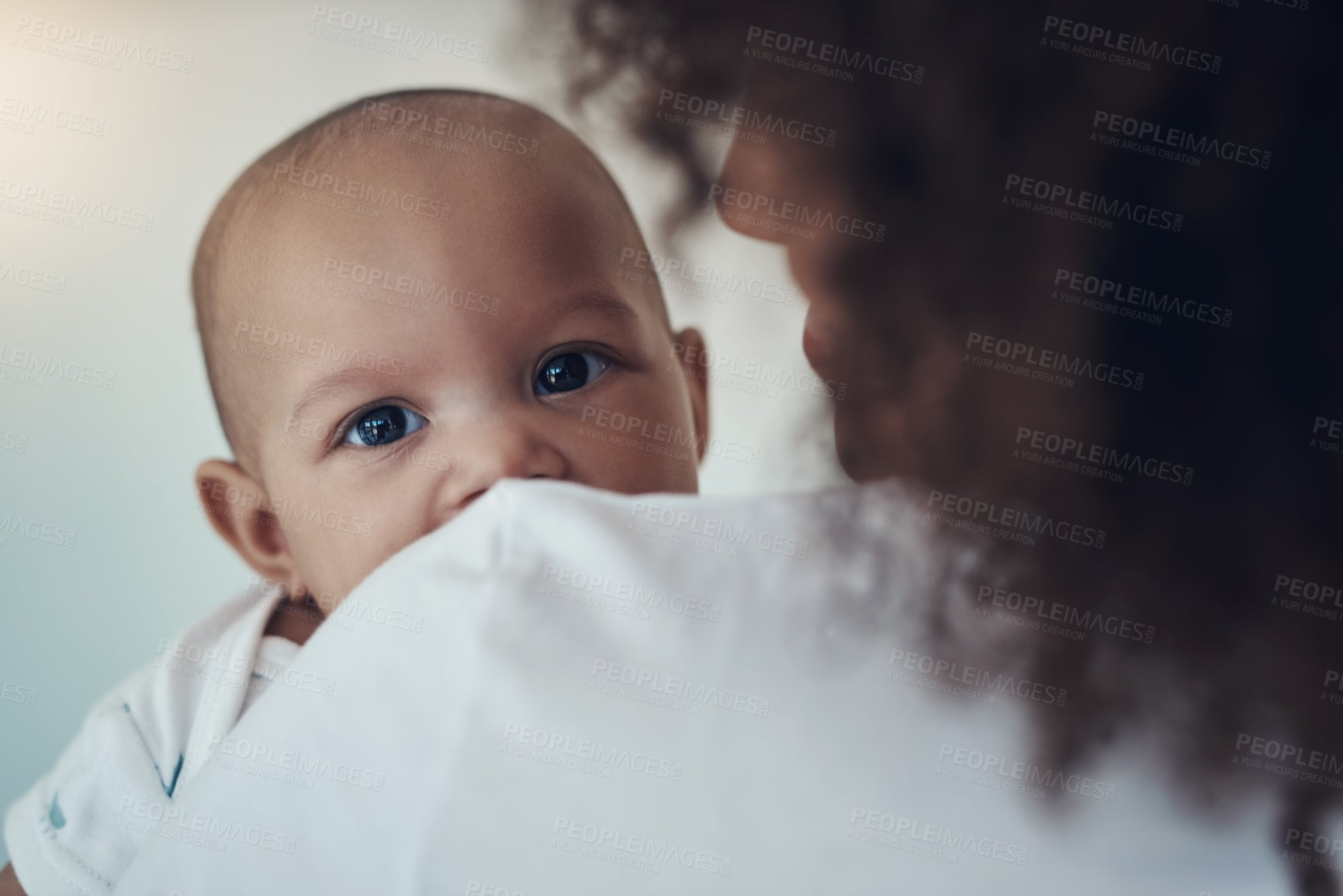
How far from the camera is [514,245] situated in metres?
0.89

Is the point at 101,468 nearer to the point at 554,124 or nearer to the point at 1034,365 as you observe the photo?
the point at 554,124

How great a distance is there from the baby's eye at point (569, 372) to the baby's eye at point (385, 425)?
0.43 ft

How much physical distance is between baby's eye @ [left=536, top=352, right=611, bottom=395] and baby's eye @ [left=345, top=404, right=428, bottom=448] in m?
0.13

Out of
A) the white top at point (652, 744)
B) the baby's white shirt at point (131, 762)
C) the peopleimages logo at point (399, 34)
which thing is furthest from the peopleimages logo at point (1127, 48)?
the peopleimages logo at point (399, 34)

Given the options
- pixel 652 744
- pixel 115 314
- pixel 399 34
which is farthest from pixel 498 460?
pixel 399 34

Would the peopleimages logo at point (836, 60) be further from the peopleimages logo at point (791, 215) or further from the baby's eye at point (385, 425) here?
the baby's eye at point (385, 425)

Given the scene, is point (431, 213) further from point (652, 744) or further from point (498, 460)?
point (652, 744)

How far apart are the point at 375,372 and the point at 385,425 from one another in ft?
0.17

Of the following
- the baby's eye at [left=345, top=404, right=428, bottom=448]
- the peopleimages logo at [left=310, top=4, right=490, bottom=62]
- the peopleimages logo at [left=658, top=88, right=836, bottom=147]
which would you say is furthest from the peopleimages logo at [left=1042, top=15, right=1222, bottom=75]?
the peopleimages logo at [left=310, top=4, right=490, bottom=62]

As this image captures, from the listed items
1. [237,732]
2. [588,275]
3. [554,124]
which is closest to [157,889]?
[237,732]

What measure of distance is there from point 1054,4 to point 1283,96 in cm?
13

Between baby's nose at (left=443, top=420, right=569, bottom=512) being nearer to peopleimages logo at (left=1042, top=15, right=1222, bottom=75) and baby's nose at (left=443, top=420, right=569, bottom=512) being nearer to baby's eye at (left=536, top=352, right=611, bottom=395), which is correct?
baby's eye at (left=536, top=352, right=611, bottom=395)

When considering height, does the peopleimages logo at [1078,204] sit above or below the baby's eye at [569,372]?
above

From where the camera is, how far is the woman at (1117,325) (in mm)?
489
